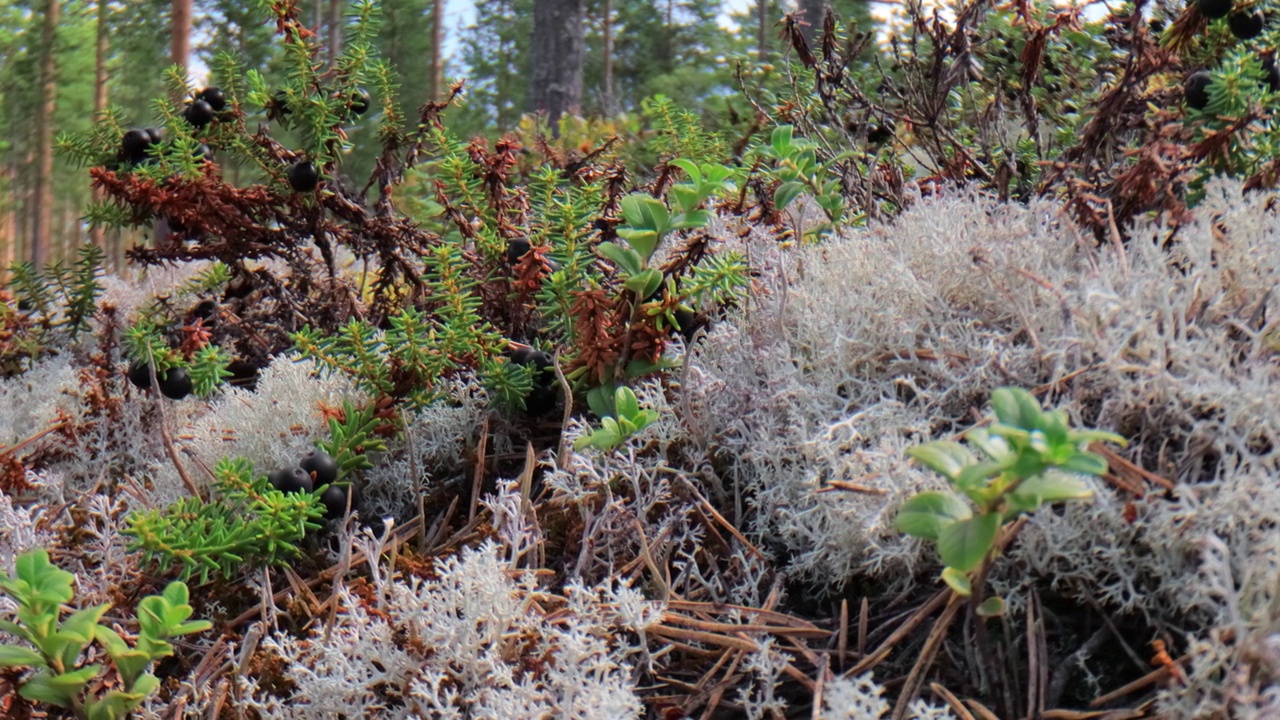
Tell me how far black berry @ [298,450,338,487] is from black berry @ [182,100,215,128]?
1374 millimetres

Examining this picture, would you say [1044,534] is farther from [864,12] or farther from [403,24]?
[403,24]

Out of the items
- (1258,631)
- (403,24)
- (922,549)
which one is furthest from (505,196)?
(403,24)

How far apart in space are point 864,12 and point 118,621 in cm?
1315

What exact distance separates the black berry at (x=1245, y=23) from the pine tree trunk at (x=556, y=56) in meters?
7.15

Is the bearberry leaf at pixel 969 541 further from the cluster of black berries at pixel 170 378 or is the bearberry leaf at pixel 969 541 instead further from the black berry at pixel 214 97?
the black berry at pixel 214 97

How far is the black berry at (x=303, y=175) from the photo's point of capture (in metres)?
2.88

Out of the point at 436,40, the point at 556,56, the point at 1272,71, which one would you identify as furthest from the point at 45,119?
the point at 1272,71

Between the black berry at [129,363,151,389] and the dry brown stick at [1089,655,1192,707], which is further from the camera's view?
the black berry at [129,363,151,389]

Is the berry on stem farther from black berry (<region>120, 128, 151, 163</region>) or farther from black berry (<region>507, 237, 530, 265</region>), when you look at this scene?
black berry (<region>507, 237, 530, 265</region>)

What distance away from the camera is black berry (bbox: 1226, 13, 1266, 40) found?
2.68 m

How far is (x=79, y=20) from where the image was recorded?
18.9 m

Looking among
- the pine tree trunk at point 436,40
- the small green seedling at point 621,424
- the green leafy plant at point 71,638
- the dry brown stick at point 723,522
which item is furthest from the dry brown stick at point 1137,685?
the pine tree trunk at point 436,40

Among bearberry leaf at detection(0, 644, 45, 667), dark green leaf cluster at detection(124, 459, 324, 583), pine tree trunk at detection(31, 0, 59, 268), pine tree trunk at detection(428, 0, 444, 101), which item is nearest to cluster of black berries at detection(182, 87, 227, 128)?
dark green leaf cluster at detection(124, 459, 324, 583)

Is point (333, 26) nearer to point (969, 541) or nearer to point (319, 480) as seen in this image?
point (319, 480)
